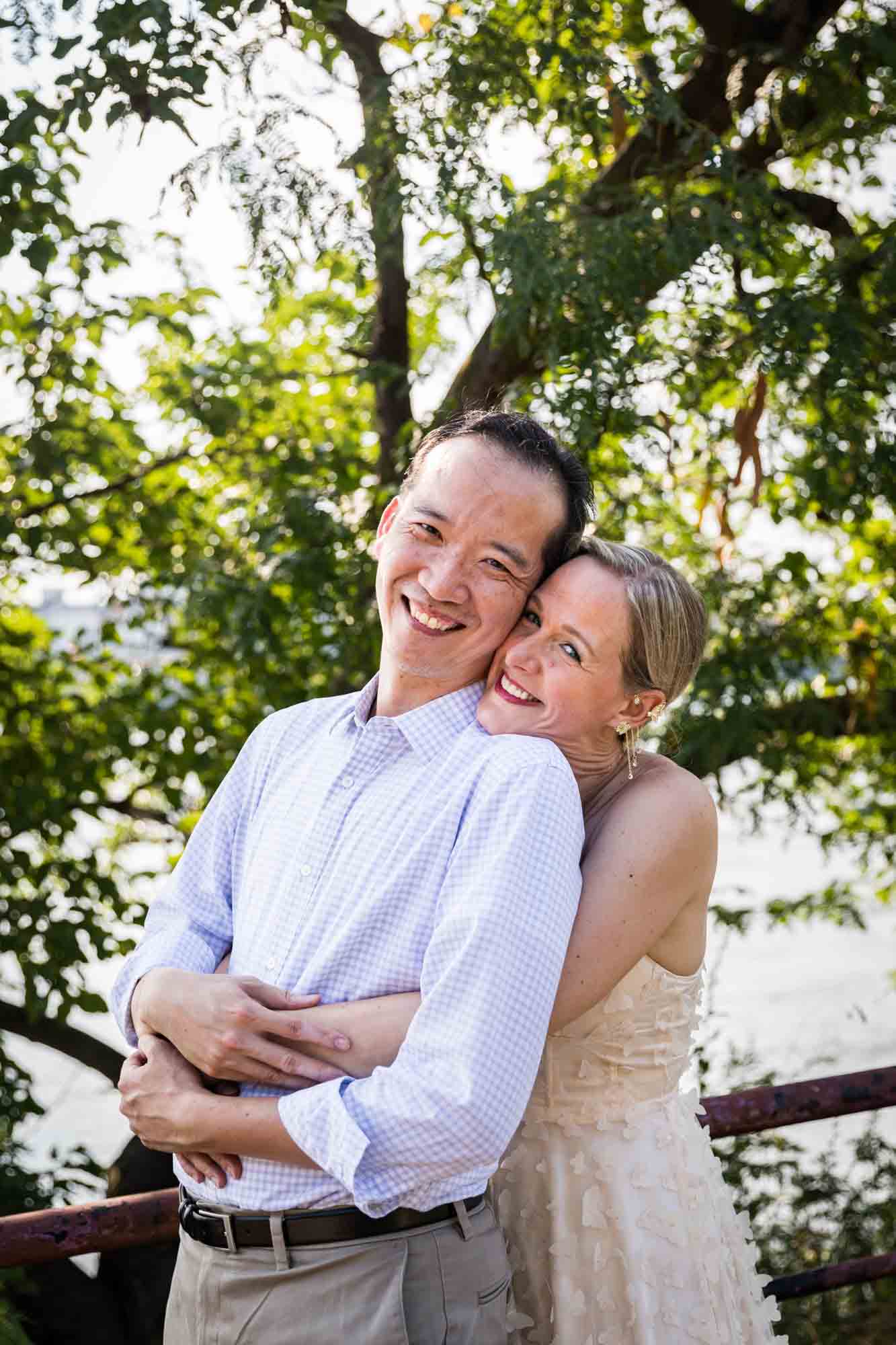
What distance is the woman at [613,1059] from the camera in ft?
6.21

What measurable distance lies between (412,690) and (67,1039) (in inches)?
130

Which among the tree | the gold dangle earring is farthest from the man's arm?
the tree

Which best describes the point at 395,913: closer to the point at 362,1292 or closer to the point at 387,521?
the point at 362,1292

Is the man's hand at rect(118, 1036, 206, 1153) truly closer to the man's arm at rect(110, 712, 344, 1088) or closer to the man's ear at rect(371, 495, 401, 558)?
the man's arm at rect(110, 712, 344, 1088)

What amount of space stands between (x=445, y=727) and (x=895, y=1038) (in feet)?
23.5

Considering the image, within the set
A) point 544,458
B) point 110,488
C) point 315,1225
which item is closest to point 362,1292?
point 315,1225

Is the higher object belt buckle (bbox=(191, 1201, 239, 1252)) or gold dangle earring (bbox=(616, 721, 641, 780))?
gold dangle earring (bbox=(616, 721, 641, 780))

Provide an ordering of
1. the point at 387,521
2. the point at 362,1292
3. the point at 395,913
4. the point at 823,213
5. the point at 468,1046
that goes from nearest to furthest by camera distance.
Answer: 1. the point at 468,1046
2. the point at 362,1292
3. the point at 395,913
4. the point at 387,521
5. the point at 823,213

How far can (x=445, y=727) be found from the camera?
6.15 ft

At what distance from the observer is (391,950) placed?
1.67 metres

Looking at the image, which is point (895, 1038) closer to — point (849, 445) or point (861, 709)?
point (861, 709)

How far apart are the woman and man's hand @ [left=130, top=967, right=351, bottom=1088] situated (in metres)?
0.46

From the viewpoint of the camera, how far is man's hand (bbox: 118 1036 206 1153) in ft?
5.35

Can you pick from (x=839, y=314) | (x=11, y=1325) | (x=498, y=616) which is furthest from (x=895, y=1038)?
(x=498, y=616)
